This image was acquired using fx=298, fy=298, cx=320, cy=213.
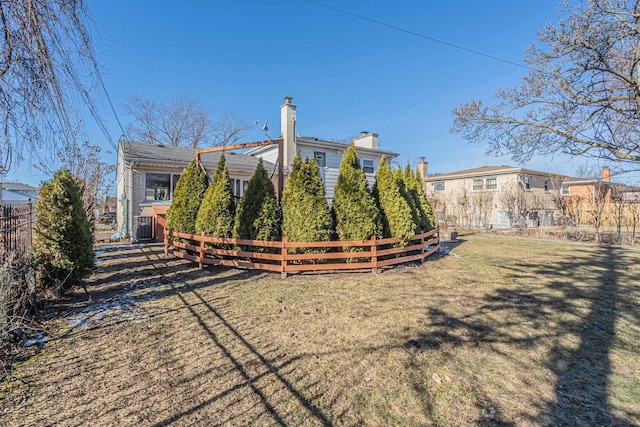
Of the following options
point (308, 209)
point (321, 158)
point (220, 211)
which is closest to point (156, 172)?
point (220, 211)

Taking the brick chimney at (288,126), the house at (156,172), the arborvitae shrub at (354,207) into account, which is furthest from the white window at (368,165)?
the arborvitae shrub at (354,207)

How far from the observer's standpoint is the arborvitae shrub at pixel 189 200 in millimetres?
9312

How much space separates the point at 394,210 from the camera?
8000mm

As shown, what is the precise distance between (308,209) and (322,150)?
1100 centimetres

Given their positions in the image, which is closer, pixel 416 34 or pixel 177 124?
pixel 416 34

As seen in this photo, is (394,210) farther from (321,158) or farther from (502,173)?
(502,173)

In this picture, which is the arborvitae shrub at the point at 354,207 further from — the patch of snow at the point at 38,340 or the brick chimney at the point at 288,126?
the brick chimney at the point at 288,126

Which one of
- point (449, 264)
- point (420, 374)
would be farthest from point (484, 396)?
point (449, 264)

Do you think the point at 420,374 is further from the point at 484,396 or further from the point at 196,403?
the point at 196,403

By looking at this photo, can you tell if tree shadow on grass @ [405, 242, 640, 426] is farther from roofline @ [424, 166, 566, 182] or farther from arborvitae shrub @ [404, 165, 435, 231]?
roofline @ [424, 166, 566, 182]

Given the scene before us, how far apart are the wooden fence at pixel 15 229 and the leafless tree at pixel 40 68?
1830 mm

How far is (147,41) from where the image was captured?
6082 mm

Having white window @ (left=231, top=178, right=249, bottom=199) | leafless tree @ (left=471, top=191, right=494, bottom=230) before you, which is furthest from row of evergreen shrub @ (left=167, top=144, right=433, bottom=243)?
leafless tree @ (left=471, top=191, right=494, bottom=230)

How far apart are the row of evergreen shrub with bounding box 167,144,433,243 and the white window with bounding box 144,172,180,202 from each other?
268 inches
